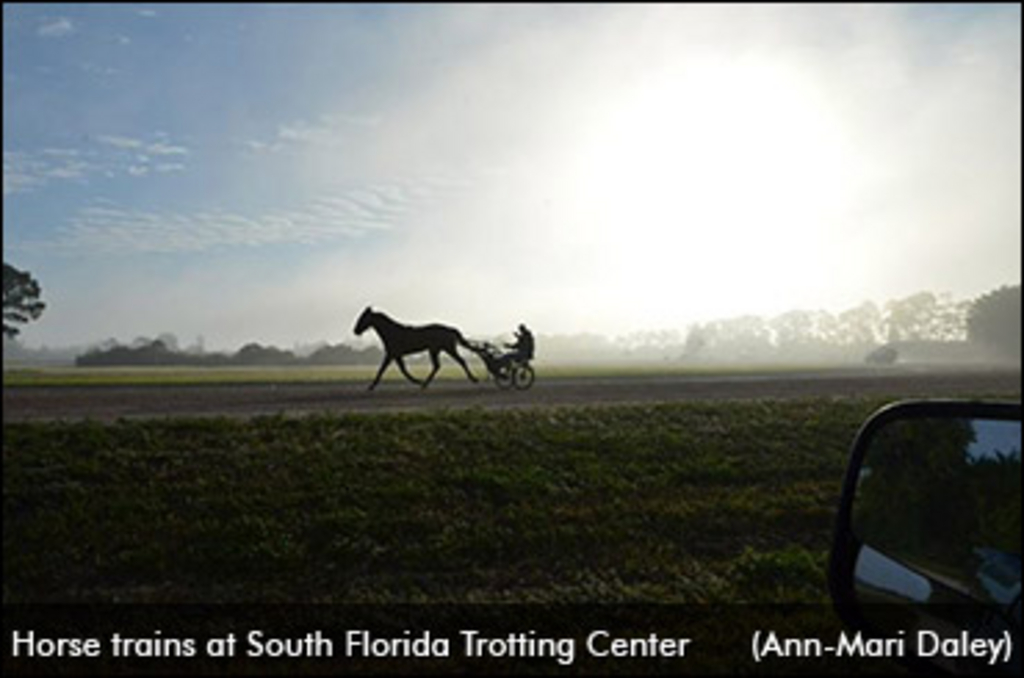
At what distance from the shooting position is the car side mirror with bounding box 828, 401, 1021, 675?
2279 mm

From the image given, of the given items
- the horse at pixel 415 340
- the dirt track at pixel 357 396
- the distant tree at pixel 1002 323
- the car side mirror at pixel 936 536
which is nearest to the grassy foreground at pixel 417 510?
the dirt track at pixel 357 396

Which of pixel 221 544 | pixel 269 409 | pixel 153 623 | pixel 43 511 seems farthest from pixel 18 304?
pixel 153 623

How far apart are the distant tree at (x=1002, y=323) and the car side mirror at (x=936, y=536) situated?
62.9 metres

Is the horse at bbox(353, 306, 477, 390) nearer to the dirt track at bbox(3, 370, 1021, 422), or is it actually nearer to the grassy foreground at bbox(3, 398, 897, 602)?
the grassy foreground at bbox(3, 398, 897, 602)

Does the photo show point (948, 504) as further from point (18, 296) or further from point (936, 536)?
point (18, 296)

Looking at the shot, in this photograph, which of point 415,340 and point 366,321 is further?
point 415,340

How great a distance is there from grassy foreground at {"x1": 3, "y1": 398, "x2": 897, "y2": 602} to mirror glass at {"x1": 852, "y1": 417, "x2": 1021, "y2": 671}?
6504 mm

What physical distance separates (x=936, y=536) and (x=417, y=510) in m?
9.88

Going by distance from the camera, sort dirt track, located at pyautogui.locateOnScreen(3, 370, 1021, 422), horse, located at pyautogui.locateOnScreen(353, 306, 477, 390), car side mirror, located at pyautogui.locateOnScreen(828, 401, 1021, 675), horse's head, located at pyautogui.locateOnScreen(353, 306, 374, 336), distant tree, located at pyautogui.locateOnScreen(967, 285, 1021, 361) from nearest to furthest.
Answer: car side mirror, located at pyautogui.locateOnScreen(828, 401, 1021, 675)
horse's head, located at pyautogui.locateOnScreen(353, 306, 374, 336)
horse, located at pyautogui.locateOnScreen(353, 306, 477, 390)
dirt track, located at pyautogui.locateOnScreen(3, 370, 1021, 422)
distant tree, located at pyautogui.locateOnScreen(967, 285, 1021, 361)

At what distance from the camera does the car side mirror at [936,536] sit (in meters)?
2.28

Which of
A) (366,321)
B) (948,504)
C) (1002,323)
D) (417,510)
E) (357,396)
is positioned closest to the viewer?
(948,504)

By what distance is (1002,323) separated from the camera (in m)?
64.8

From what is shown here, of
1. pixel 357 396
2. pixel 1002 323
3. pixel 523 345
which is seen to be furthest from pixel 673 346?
pixel 1002 323

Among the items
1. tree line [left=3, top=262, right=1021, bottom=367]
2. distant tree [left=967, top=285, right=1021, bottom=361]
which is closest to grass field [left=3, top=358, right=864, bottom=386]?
tree line [left=3, top=262, right=1021, bottom=367]
